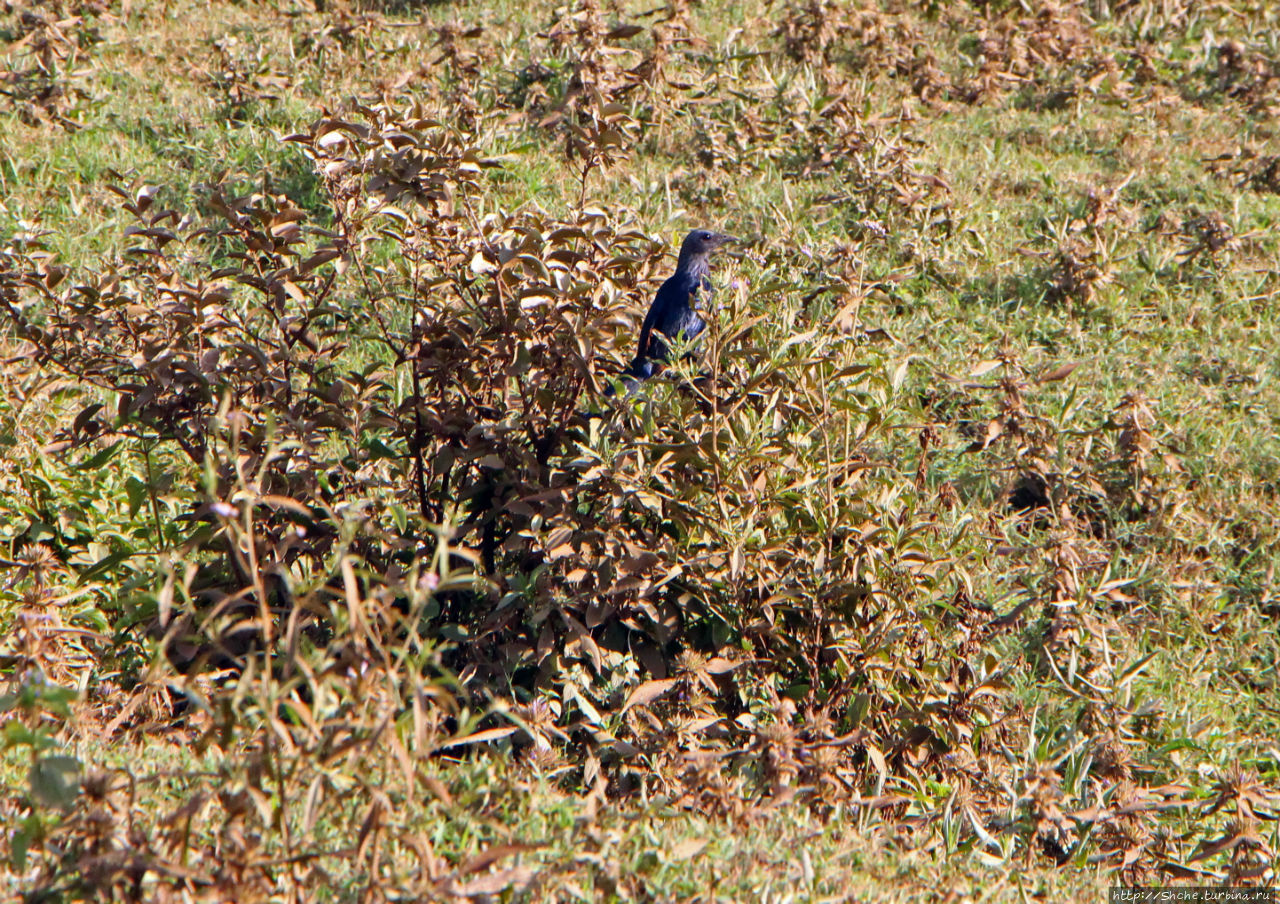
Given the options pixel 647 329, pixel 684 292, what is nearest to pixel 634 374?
pixel 647 329

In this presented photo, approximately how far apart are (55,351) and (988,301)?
435 centimetres

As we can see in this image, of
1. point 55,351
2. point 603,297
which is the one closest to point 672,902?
point 603,297

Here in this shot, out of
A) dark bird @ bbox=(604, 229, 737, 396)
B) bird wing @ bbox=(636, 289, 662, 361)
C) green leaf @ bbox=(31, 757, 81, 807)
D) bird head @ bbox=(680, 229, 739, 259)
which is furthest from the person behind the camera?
bird head @ bbox=(680, 229, 739, 259)

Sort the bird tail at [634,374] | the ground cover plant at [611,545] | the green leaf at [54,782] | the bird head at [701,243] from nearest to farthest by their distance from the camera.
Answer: the green leaf at [54,782] → the ground cover plant at [611,545] → the bird tail at [634,374] → the bird head at [701,243]

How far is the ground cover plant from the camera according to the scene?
2.68 meters

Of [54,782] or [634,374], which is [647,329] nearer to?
[634,374]

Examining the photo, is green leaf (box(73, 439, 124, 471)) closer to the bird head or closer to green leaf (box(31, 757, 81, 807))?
green leaf (box(31, 757, 81, 807))

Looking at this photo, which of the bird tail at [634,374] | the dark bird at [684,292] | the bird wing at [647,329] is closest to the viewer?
the bird tail at [634,374]

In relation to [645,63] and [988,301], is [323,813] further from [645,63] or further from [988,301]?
[645,63]

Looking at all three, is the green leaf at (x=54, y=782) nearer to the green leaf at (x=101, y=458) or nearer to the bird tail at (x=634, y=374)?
the green leaf at (x=101, y=458)

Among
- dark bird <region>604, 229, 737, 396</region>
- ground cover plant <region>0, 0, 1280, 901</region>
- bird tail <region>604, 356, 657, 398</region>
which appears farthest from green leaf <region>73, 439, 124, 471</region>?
dark bird <region>604, 229, 737, 396</region>

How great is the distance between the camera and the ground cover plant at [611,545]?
2680 millimetres

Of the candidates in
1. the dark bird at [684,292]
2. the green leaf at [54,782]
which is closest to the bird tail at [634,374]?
the dark bird at [684,292]

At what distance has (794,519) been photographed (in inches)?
153
